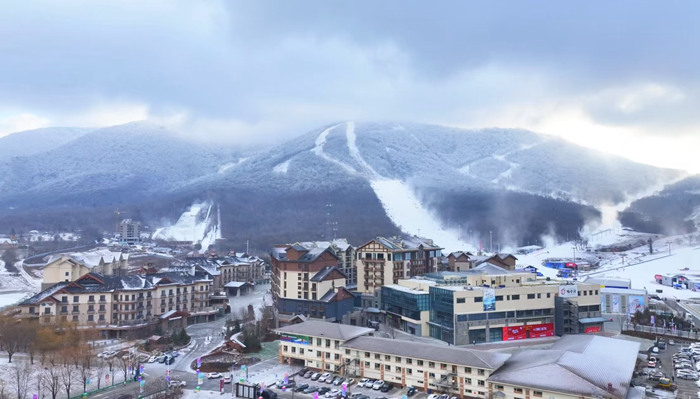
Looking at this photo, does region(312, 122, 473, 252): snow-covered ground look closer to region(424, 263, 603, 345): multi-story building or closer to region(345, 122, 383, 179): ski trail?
region(345, 122, 383, 179): ski trail

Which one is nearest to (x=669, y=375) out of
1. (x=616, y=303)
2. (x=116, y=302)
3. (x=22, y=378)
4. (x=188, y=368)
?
(x=616, y=303)

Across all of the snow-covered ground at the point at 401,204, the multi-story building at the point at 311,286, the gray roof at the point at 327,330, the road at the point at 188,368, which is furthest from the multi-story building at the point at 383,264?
the snow-covered ground at the point at 401,204

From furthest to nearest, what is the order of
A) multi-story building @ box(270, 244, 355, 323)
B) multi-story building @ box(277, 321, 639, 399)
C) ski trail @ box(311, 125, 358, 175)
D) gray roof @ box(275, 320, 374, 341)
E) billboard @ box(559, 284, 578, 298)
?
ski trail @ box(311, 125, 358, 175), multi-story building @ box(270, 244, 355, 323), billboard @ box(559, 284, 578, 298), gray roof @ box(275, 320, 374, 341), multi-story building @ box(277, 321, 639, 399)

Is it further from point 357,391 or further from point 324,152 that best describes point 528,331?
point 324,152

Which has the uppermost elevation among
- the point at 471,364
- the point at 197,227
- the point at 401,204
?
the point at 401,204

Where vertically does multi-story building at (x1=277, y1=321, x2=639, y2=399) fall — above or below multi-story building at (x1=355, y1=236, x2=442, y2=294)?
below

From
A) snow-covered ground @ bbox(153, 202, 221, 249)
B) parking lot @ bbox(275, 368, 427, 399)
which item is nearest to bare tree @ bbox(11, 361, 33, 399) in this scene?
parking lot @ bbox(275, 368, 427, 399)

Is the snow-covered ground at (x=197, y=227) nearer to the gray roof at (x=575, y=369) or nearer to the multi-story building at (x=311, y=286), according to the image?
the multi-story building at (x=311, y=286)
